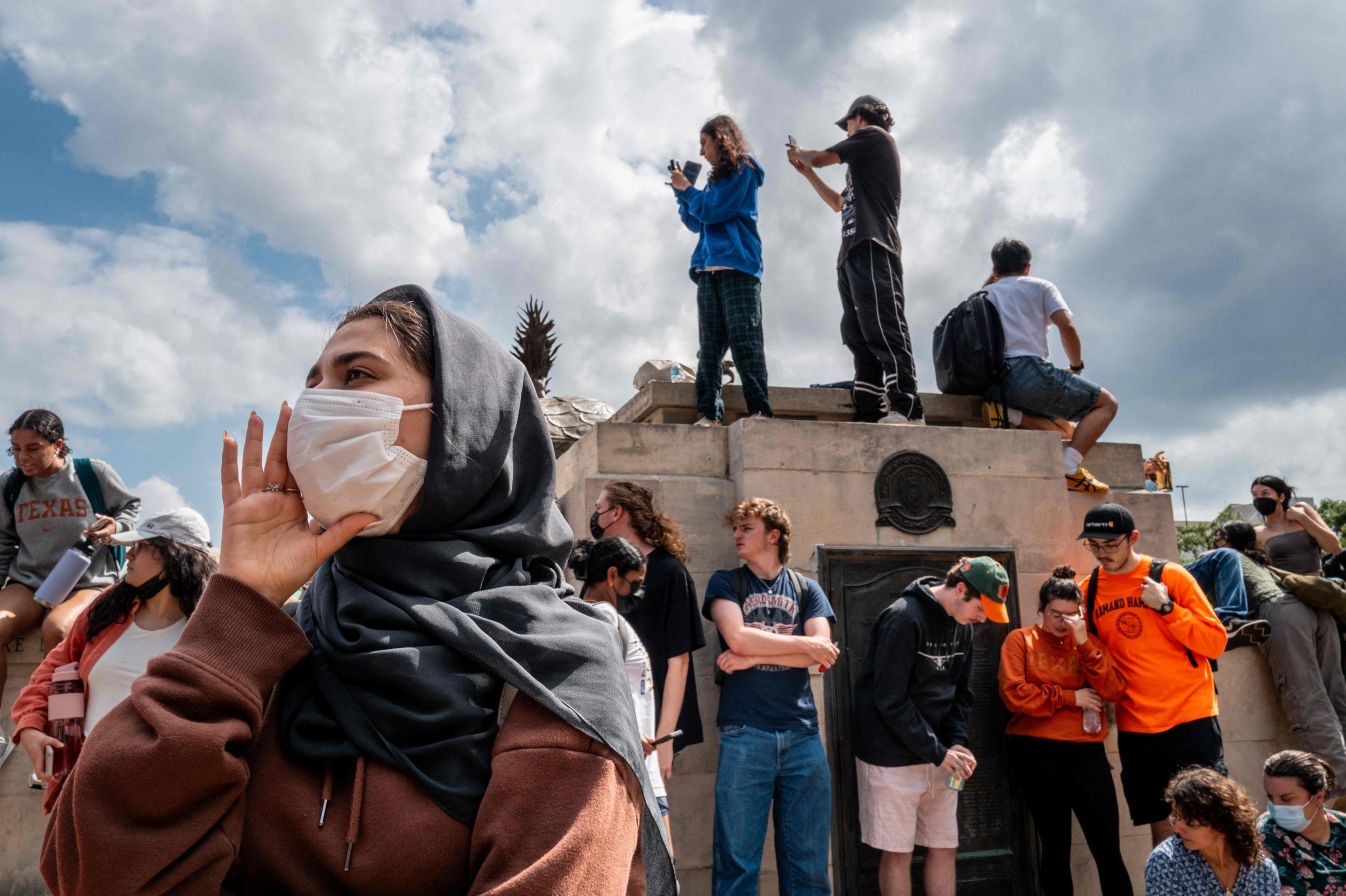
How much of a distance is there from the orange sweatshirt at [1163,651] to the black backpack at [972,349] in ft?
6.59

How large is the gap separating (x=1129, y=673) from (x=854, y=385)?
253 cm

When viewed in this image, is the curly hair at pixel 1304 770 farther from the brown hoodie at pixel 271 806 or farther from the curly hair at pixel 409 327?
the curly hair at pixel 409 327

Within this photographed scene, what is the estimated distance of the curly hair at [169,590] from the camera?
4301 millimetres

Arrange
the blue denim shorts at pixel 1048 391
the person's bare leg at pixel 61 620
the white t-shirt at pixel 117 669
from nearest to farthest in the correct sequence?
the white t-shirt at pixel 117 669, the person's bare leg at pixel 61 620, the blue denim shorts at pixel 1048 391

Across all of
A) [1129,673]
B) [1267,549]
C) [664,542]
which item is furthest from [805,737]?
[1267,549]

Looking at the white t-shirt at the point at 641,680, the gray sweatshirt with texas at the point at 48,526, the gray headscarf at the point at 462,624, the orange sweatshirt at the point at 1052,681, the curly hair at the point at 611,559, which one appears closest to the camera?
the gray headscarf at the point at 462,624

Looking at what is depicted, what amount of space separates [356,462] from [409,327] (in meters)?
0.28

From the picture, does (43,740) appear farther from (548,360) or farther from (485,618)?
(548,360)

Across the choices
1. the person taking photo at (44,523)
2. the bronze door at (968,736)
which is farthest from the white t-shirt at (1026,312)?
the person taking photo at (44,523)

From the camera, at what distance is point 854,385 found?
670cm

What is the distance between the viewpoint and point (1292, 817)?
4555mm

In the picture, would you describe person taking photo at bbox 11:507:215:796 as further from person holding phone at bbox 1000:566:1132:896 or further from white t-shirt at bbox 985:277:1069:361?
white t-shirt at bbox 985:277:1069:361

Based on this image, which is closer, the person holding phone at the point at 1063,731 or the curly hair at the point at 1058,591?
the person holding phone at the point at 1063,731

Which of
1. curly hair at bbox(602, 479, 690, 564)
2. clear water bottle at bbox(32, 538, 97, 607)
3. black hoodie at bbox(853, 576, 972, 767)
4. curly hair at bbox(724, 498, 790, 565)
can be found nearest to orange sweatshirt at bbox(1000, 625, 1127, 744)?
black hoodie at bbox(853, 576, 972, 767)
